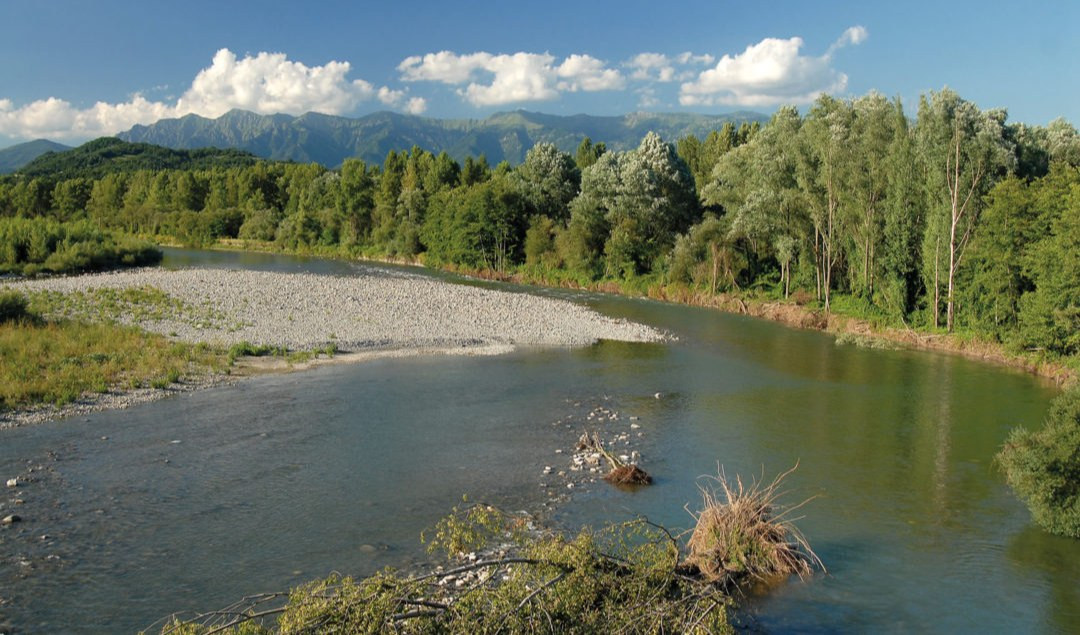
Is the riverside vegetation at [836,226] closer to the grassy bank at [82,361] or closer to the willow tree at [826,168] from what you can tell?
the willow tree at [826,168]

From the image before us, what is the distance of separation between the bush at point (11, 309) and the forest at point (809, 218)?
43.8m

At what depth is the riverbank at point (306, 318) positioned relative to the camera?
3228 centimetres

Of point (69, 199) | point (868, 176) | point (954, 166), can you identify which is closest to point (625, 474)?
point (954, 166)

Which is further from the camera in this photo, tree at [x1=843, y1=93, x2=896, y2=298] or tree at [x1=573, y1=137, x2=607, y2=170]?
tree at [x1=573, y1=137, x2=607, y2=170]

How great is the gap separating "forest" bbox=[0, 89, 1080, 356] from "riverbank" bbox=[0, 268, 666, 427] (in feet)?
47.0

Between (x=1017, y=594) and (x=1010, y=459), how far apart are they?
378cm

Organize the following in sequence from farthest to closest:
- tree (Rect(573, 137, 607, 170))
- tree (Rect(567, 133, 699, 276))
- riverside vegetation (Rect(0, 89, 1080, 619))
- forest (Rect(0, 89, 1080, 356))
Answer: tree (Rect(573, 137, 607, 170))
tree (Rect(567, 133, 699, 276))
forest (Rect(0, 89, 1080, 356))
riverside vegetation (Rect(0, 89, 1080, 619))

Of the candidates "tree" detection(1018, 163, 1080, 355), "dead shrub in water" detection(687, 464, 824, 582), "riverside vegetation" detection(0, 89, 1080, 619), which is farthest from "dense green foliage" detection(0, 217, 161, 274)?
"tree" detection(1018, 163, 1080, 355)

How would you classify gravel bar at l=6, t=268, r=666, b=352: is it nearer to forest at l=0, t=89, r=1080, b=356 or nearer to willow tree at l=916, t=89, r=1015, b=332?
forest at l=0, t=89, r=1080, b=356

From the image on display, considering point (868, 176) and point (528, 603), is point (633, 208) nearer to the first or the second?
point (868, 176)

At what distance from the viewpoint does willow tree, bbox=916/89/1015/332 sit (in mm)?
38625

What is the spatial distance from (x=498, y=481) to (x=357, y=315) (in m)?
25.5

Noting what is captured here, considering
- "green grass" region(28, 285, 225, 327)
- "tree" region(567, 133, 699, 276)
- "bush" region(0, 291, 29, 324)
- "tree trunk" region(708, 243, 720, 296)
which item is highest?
"tree" region(567, 133, 699, 276)

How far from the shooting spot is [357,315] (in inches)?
1657
